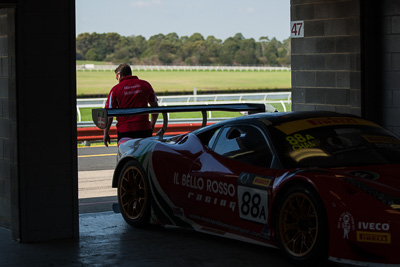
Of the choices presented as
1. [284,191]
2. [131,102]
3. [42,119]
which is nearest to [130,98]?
[131,102]

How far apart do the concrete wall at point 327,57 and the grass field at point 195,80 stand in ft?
227

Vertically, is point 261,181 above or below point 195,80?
below

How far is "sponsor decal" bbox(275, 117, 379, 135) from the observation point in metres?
6.78

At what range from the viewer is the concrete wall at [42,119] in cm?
707

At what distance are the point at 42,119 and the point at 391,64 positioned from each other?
5.03 metres

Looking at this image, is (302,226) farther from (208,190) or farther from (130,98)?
(130,98)

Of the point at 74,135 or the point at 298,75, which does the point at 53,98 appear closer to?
the point at 74,135

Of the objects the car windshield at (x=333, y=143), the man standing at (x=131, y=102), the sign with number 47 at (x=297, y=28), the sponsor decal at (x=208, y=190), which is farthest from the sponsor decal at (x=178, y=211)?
the sign with number 47 at (x=297, y=28)

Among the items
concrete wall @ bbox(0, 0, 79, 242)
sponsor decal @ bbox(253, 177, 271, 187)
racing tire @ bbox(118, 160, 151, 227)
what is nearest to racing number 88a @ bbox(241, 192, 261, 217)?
sponsor decal @ bbox(253, 177, 271, 187)

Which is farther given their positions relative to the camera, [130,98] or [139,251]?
[130,98]

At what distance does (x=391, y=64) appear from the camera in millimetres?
10039

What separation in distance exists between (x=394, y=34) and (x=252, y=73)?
111206 millimetres

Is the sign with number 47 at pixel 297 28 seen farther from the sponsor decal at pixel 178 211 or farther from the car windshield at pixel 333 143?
the sponsor decal at pixel 178 211

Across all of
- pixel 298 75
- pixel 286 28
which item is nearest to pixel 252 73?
pixel 286 28
